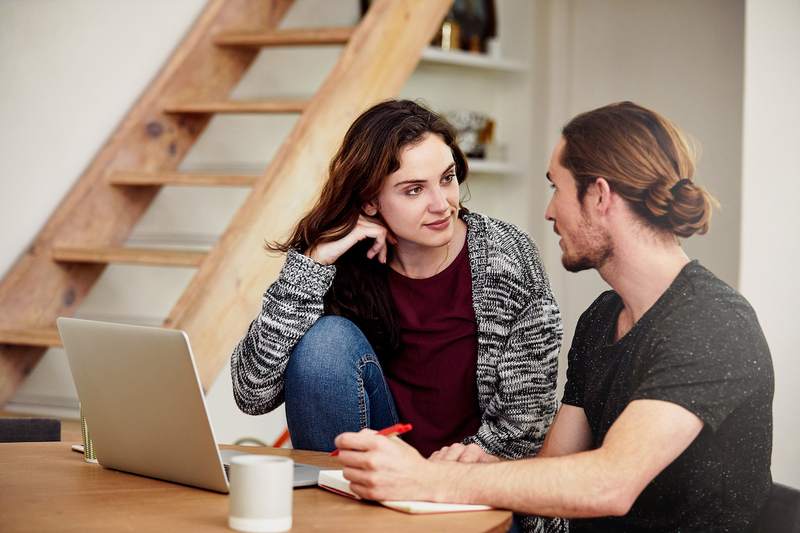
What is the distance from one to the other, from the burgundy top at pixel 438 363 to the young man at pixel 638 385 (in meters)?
0.52

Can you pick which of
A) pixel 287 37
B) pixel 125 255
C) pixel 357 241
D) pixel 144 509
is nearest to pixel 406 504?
pixel 144 509

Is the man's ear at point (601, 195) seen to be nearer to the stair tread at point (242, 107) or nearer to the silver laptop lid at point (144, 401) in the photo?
the silver laptop lid at point (144, 401)

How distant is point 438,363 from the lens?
2.26m

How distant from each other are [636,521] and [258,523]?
0.63m

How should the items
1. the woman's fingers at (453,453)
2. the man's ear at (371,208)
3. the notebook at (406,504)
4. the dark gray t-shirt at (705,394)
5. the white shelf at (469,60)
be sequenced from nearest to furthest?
the notebook at (406,504) < the dark gray t-shirt at (705,394) < the woman's fingers at (453,453) < the man's ear at (371,208) < the white shelf at (469,60)

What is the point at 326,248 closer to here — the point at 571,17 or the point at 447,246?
the point at 447,246

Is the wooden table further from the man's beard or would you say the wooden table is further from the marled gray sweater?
the marled gray sweater

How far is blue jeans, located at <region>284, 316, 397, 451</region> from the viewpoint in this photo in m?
2.02

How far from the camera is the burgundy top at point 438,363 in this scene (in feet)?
7.35

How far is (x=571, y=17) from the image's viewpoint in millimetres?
4668

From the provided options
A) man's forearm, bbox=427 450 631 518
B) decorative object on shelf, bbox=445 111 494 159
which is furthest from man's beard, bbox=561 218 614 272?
decorative object on shelf, bbox=445 111 494 159

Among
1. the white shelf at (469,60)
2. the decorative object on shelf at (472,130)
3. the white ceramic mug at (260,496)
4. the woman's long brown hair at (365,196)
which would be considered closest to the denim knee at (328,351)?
the woman's long brown hair at (365,196)

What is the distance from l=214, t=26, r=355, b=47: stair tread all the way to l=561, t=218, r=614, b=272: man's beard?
189 centimetres

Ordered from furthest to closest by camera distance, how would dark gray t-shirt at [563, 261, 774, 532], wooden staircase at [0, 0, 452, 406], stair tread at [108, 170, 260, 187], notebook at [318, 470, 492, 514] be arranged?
1. stair tread at [108, 170, 260, 187]
2. wooden staircase at [0, 0, 452, 406]
3. dark gray t-shirt at [563, 261, 774, 532]
4. notebook at [318, 470, 492, 514]
